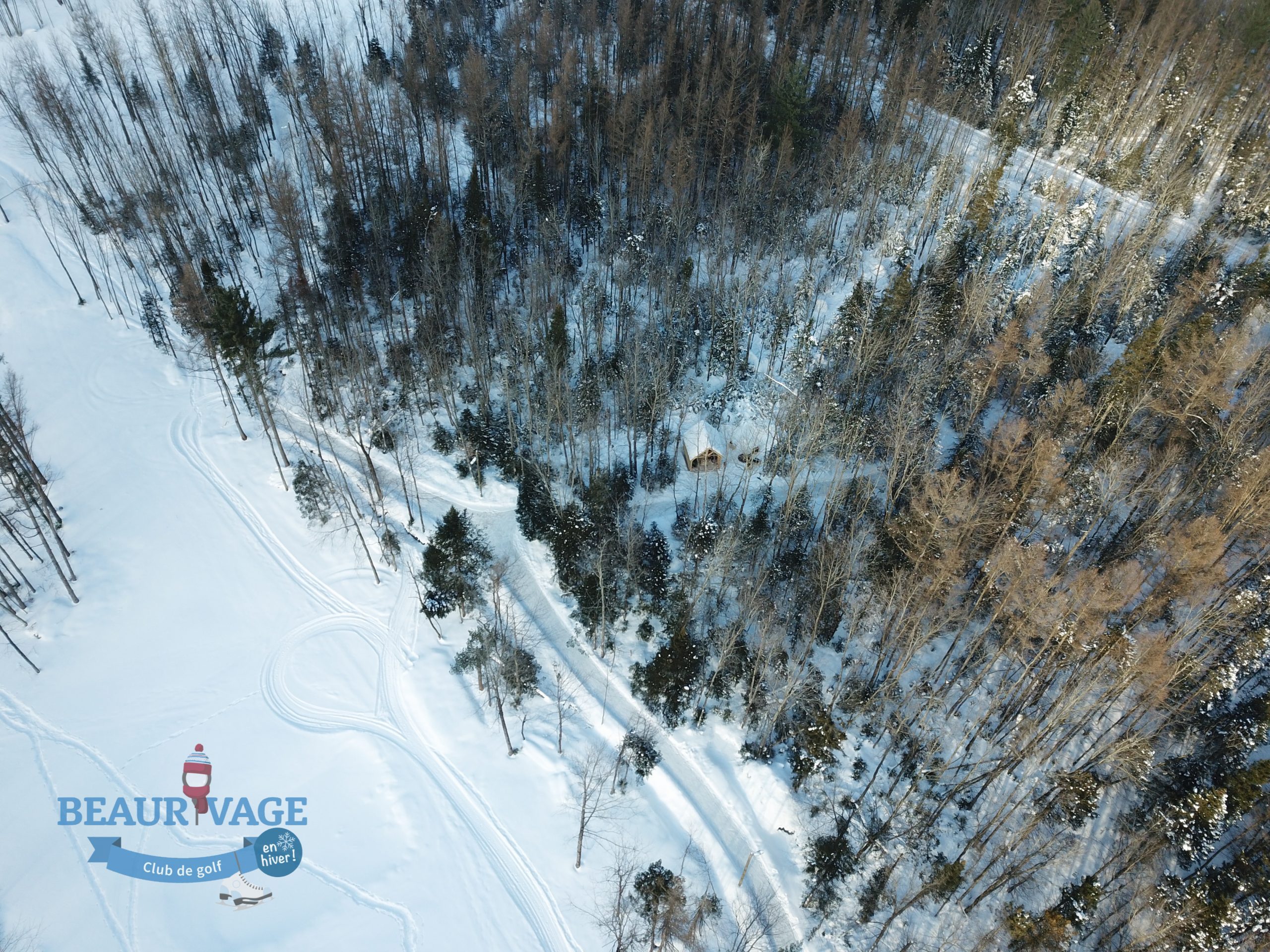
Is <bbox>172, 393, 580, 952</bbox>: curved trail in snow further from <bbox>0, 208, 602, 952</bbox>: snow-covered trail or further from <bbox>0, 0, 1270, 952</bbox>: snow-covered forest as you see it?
<bbox>0, 0, 1270, 952</bbox>: snow-covered forest

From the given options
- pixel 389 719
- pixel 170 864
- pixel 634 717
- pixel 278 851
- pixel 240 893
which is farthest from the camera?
pixel 634 717

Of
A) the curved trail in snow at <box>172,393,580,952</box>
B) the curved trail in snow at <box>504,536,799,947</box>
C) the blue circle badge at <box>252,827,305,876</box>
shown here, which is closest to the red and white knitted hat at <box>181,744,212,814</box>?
the blue circle badge at <box>252,827,305,876</box>

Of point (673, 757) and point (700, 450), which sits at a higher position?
point (700, 450)

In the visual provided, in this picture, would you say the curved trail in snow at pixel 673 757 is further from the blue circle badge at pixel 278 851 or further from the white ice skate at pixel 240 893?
the white ice skate at pixel 240 893

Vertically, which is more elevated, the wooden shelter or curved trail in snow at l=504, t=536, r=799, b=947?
the wooden shelter

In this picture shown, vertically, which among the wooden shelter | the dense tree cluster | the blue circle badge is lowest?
the blue circle badge

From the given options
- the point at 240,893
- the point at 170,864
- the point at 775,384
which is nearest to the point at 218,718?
the point at 170,864

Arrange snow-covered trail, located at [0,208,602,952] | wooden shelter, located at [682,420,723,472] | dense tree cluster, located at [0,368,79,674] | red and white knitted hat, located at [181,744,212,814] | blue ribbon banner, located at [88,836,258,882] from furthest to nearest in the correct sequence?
wooden shelter, located at [682,420,723,472] < dense tree cluster, located at [0,368,79,674] < red and white knitted hat, located at [181,744,212,814] < blue ribbon banner, located at [88,836,258,882] < snow-covered trail, located at [0,208,602,952]

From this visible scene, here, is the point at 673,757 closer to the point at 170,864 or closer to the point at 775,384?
the point at 170,864
